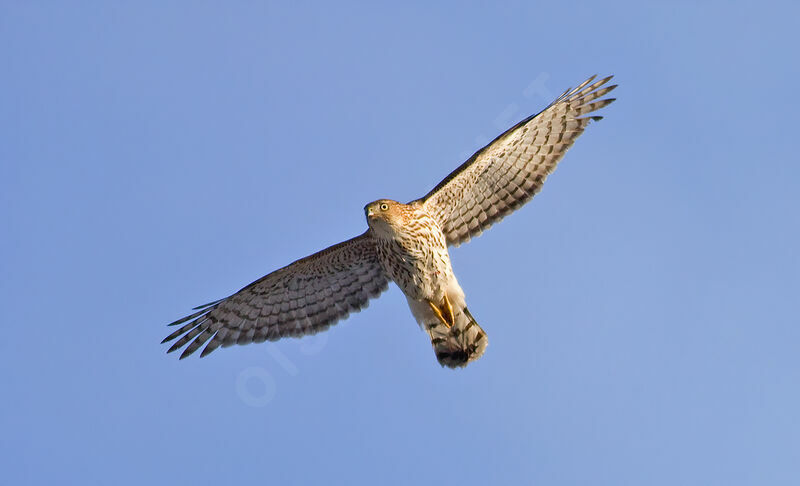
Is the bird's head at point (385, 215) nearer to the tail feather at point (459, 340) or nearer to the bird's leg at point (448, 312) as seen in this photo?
the bird's leg at point (448, 312)

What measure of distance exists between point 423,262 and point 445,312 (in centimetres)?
73

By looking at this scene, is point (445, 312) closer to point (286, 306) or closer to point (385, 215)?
point (385, 215)

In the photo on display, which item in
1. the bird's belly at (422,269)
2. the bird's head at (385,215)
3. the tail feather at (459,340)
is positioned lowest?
the tail feather at (459,340)

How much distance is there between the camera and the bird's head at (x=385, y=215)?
40.9ft

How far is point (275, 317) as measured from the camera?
1398cm

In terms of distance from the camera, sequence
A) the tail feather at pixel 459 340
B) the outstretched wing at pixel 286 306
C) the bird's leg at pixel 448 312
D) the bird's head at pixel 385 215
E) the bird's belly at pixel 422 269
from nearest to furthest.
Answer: the bird's head at pixel 385 215, the bird's belly at pixel 422 269, the bird's leg at pixel 448 312, the tail feather at pixel 459 340, the outstretched wing at pixel 286 306

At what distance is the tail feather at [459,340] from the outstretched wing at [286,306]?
1.00 metres

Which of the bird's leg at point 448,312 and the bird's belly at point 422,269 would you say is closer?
the bird's belly at point 422,269

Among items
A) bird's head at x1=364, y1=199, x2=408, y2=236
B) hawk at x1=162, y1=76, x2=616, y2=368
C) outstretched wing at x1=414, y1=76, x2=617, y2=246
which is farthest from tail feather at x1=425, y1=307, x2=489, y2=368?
bird's head at x1=364, y1=199, x2=408, y2=236

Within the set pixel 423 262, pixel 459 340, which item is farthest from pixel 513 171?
pixel 459 340

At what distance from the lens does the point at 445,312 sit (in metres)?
13.0

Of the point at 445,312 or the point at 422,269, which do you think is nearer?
the point at 422,269

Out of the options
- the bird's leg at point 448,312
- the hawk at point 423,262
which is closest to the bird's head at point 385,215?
the hawk at point 423,262

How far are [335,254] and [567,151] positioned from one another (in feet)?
9.75
